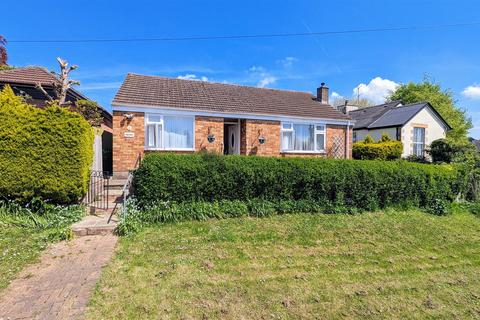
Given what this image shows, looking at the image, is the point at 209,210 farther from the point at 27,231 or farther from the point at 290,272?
the point at 27,231

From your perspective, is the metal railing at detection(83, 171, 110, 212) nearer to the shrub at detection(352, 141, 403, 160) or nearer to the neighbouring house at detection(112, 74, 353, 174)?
the neighbouring house at detection(112, 74, 353, 174)

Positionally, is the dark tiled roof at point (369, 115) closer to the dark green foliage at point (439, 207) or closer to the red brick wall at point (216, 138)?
the red brick wall at point (216, 138)

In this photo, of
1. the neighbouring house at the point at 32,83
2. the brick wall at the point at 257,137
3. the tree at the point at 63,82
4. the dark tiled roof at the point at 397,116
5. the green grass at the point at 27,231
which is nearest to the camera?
the green grass at the point at 27,231

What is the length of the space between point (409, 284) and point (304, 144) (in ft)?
34.2

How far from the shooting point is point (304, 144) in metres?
14.0

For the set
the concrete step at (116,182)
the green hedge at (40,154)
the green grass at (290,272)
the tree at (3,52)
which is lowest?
the green grass at (290,272)

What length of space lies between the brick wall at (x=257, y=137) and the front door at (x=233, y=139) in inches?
11.9

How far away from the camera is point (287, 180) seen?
7.12 meters

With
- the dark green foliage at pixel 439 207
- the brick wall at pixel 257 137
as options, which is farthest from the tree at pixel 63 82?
the dark green foliage at pixel 439 207

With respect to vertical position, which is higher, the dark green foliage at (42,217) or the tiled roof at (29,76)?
the tiled roof at (29,76)

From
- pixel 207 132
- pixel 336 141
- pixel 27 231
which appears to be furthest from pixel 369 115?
pixel 27 231

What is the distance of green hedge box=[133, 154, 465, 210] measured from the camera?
633 cm

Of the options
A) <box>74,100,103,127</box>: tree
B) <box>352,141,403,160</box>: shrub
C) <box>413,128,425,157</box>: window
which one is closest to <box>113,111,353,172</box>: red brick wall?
<box>74,100,103,127</box>: tree

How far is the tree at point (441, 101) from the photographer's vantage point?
27470 millimetres
